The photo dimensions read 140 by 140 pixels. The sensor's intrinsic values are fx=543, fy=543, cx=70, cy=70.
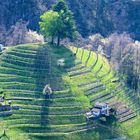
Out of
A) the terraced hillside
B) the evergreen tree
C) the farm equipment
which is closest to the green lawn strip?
the terraced hillside

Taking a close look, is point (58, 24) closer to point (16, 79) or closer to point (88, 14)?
point (16, 79)

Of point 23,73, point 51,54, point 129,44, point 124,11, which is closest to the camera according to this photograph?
point 23,73

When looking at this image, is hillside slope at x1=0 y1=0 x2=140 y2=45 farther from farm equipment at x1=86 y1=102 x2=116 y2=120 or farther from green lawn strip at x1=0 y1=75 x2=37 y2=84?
farm equipment at x1=86 y1=102 x2=116 y2=120

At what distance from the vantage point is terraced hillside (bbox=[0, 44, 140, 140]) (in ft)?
298

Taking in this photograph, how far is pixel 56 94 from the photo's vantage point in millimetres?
98438

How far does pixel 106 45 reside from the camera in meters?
143

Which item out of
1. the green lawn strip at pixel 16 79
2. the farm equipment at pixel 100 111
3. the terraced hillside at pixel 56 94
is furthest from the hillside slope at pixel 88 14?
the farm equipment at pixel 100 111

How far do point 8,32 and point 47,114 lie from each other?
54.9 meters

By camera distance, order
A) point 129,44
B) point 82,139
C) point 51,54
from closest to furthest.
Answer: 1. point 82,139
2. point 51,54
3. point 129,44

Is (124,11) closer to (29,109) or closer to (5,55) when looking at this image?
(5,55)

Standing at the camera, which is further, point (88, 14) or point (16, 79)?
point (88, 14)

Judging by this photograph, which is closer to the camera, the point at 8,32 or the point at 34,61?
the point at 34,61

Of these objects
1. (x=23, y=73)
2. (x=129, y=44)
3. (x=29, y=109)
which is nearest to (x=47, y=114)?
(x=29, y=109)

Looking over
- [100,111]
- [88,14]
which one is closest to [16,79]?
[100,111]
